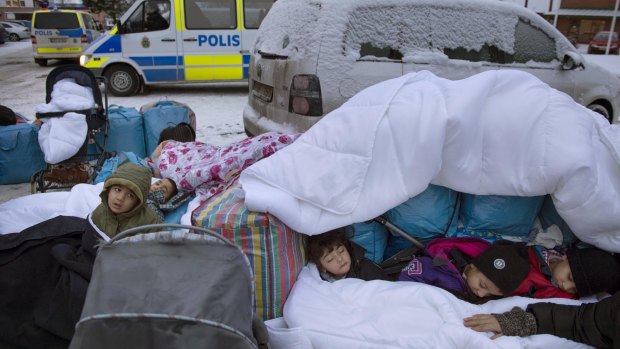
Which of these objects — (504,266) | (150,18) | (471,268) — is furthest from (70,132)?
(150,18)

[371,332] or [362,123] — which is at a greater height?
[362,123]

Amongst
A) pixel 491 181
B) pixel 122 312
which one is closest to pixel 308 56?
pixel 491 181

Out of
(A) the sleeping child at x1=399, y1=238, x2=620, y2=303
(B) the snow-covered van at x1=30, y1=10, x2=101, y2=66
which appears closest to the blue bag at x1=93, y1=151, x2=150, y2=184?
(A) the sleeping child at x1=399, y1=238, x2=620, y2=303

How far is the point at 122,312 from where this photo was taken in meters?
1.28

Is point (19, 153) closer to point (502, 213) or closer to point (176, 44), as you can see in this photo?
point (502, 213)

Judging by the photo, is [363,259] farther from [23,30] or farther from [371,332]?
[23,30]

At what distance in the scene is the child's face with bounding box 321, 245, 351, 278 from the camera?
225cm

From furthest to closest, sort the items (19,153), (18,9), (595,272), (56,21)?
(18,9), (56,21), (19,153), (595,272)

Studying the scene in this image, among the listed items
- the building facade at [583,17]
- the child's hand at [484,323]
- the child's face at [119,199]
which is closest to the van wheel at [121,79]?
the child's face at [119,199]

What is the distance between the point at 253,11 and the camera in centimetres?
943

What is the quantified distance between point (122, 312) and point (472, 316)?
4.55 feet

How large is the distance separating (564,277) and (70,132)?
383 centimetres

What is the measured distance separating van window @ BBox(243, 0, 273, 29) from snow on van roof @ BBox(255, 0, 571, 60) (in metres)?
4.90

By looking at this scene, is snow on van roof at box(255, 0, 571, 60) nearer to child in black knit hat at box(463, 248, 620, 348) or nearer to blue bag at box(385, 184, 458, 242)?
blue bag at box(385, 184, 458, 242)
